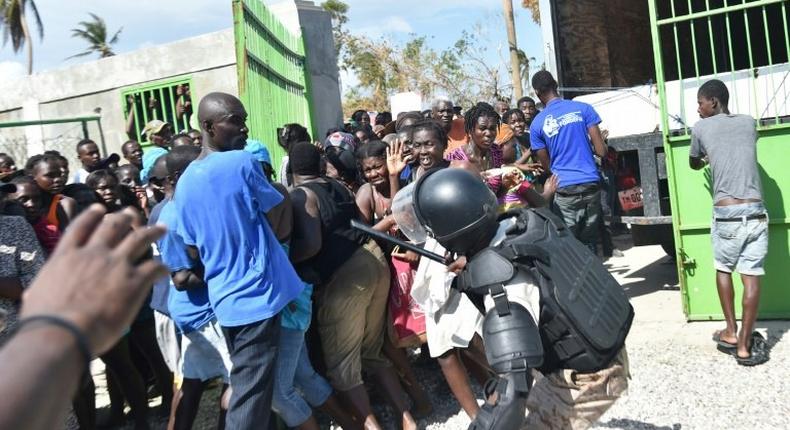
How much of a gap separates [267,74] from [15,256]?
8.74 ft

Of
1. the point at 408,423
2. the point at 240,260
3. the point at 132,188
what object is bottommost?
the point at 408,423

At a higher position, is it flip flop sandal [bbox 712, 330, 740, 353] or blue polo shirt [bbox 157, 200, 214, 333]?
blue polo shirt [bbox 157, 200, 214, 333]

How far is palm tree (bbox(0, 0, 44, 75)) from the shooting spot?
1398 inches

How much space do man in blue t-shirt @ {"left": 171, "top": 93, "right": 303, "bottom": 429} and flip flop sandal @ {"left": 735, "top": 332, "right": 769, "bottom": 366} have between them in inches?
117

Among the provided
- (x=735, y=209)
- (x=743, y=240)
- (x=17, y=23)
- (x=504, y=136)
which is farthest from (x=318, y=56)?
(x=17, y=23)

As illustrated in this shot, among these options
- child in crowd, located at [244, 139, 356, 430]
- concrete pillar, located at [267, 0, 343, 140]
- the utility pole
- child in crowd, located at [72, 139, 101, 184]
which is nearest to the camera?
child in crowd, located at [244, 139, 356, 430]

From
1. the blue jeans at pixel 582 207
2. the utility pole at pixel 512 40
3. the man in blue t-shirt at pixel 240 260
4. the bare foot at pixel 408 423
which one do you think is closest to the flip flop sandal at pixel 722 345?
the blue jeans at pixel 582 207

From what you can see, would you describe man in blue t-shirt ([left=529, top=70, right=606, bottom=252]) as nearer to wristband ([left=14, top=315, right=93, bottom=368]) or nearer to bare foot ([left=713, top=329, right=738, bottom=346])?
bare foot ([left=713, top=329, right=738, bottom=346])

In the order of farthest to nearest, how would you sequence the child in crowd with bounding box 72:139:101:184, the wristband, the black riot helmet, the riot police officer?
the child in crowd with bounding box 72:139:101:184 → the black riot helmet → the riot police officer → the wristband

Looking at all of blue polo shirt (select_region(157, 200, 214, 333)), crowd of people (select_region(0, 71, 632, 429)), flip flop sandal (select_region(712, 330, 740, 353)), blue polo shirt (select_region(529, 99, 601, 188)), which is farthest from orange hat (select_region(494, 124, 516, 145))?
blue polo shirt (select_region(157, 200, 214, 333))

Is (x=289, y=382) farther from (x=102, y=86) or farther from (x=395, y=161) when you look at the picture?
(x=102, y=86)

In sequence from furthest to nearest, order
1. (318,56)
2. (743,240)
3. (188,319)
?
(318,56) → (743,240) → (188,319)

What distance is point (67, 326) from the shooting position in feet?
3.38

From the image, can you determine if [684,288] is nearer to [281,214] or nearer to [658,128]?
[658,128]
